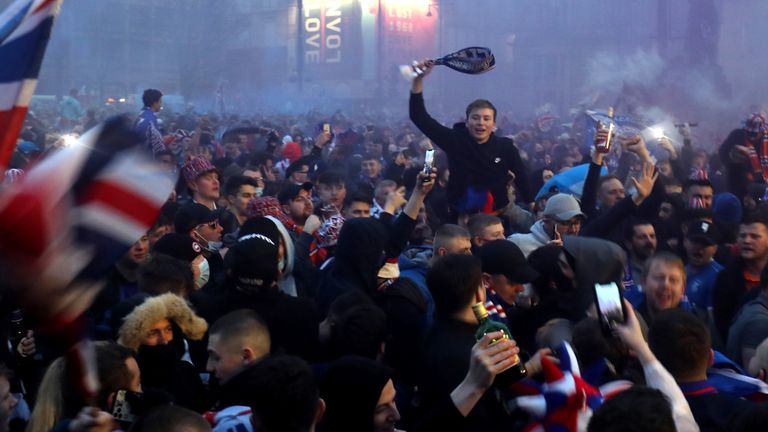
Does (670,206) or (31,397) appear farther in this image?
(670,206)

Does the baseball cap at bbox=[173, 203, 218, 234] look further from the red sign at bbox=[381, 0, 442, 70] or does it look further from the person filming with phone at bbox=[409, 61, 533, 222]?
the red sign at bbox=[381, 0, 442, 70]

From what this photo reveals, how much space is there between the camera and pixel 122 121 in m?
3.29

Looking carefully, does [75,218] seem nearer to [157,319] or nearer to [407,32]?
[157,319]

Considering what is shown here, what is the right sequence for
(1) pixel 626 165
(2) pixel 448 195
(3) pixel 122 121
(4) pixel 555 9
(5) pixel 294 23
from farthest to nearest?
1. (5) pixel 294 23
2. (4) pixel 555 9
3. (1) pixel 626 165
4. (2) pixel 448 195
5. (3) pixel 122 121

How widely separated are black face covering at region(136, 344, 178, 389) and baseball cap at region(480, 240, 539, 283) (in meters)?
1.77

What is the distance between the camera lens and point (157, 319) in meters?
4.45

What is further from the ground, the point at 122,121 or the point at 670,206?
the point at 122,121

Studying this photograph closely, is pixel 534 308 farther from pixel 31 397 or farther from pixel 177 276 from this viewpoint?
pixel 31 397

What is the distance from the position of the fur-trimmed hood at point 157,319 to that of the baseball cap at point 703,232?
373 centimetres

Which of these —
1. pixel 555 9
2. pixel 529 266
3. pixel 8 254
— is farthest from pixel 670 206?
pixel 555 9

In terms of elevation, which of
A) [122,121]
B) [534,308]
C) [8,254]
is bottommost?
[534,308]

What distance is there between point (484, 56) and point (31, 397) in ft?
14.7

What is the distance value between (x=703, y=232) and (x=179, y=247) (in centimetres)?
377

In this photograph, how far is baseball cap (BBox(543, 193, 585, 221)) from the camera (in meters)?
7.04
